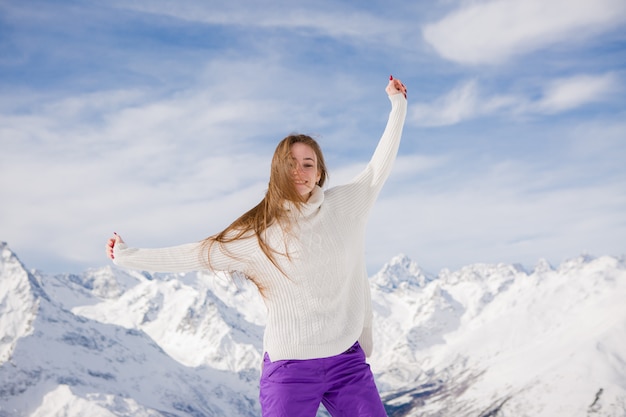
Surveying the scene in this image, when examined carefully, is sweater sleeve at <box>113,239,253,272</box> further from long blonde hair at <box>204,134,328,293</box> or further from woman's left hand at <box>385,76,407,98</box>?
woman's left hand at <box>385,76,407,98</box>

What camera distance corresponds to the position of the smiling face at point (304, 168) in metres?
4.99

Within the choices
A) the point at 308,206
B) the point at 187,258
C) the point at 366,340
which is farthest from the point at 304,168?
the point at 366,340

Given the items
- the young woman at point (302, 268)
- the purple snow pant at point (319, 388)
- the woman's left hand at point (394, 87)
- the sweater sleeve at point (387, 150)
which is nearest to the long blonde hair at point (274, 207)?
the young woman at point (302, 268)

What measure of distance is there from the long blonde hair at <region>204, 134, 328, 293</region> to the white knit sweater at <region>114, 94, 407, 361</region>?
0.05 meters

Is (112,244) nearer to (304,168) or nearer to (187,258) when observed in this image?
(187,258)

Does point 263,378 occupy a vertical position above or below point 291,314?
below

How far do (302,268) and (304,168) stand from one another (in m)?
0.80

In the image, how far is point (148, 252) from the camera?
17.1 ft

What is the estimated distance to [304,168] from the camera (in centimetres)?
502

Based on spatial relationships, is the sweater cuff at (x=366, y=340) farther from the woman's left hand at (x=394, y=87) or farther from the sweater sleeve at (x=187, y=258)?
the woman's left hand at (x=394, y=87)

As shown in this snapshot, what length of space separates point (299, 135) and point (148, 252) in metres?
1.59

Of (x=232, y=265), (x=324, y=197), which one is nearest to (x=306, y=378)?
(x=232, y=265)

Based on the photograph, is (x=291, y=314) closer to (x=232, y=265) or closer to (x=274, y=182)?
(x=232, y=265)

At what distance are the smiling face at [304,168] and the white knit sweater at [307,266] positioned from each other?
9 cm
